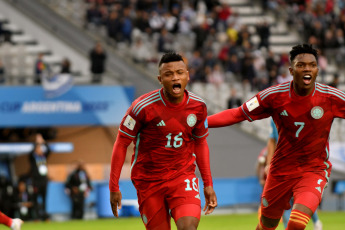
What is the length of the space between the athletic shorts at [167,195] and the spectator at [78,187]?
13143mm

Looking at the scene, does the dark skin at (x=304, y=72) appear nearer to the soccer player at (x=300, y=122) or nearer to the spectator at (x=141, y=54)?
the soccer player at (x=300, y=122)

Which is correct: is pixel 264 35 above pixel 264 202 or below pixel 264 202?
below

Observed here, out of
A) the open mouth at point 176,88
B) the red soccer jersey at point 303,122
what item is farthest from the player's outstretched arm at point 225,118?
the open mouth at point 176,88

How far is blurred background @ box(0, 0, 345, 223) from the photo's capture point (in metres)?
23.9

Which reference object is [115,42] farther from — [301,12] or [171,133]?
[171,133]

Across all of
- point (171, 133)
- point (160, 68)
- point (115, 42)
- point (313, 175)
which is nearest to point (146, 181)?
point (171, 133)

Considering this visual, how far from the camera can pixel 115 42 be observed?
2881 centimetres

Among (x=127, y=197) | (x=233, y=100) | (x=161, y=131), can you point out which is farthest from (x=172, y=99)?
(x=233, y=100)

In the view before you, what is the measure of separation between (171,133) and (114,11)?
65.6 ft

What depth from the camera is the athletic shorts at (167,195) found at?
920 centimetres

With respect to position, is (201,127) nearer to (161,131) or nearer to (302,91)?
(161,131)

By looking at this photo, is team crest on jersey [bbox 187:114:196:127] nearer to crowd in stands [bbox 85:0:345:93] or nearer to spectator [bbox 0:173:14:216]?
spectator [bbox 0:173:14:216]

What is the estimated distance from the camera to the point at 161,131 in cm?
924

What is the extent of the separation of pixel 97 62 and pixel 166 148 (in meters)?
17.3
